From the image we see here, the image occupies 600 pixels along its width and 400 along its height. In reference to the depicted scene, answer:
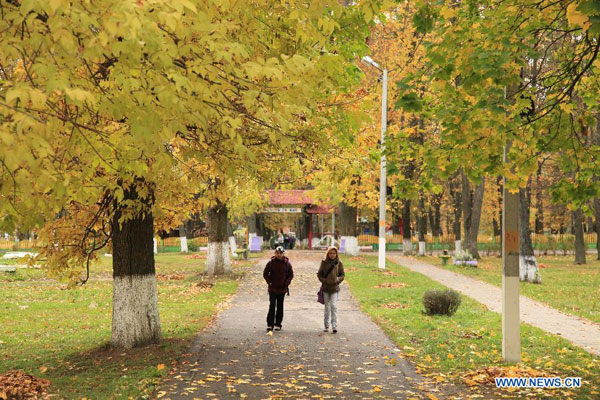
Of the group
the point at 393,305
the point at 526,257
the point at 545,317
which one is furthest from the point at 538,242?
the point at 545,317

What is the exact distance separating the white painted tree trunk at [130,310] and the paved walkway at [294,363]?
937 mm

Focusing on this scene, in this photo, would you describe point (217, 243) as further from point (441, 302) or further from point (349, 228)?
point (349, 228)

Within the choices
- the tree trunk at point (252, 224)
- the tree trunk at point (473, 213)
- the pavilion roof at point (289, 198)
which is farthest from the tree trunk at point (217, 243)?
the pavilion roof at point (289, 198)

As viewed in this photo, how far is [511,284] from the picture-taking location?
29.9 feet

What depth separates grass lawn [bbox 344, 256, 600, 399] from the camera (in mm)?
8461

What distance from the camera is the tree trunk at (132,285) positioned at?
34.3ft

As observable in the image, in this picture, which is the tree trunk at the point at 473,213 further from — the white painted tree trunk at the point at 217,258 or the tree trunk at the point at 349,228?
the white painted tree trunk at the point at 217,258

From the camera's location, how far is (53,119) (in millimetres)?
4680

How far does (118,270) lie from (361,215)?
52.9 metres

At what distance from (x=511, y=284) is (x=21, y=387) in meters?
6.45

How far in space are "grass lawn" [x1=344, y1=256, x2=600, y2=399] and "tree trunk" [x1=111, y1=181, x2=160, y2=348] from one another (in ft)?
13.8

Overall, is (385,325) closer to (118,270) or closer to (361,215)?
(118,270)

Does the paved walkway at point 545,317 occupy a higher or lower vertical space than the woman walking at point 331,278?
lower

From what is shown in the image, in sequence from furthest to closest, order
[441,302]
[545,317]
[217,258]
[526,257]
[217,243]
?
[217,258] → [217,243] → [526,257] → [545,317] → [441,302]
